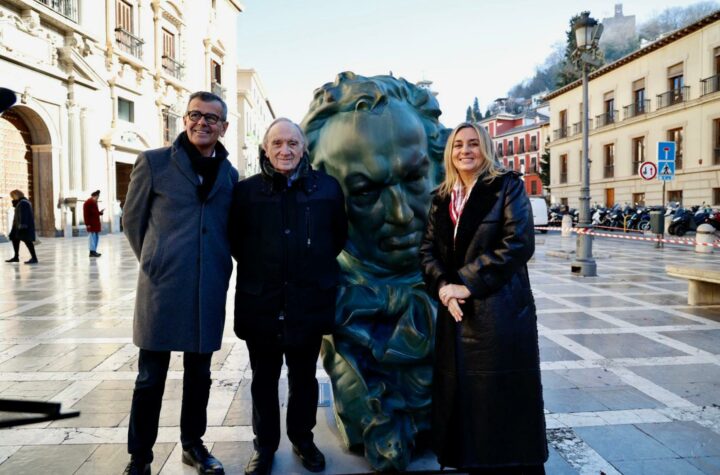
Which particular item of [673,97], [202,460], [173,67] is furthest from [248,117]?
[202,460]

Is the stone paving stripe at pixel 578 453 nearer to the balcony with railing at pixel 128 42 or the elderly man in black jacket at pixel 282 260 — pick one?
the elderly man in black jacket at pixel 282 260

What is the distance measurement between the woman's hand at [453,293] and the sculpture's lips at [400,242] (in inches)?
19.5

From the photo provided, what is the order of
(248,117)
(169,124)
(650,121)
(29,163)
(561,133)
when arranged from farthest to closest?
(248,117)
(561,133)
(650,121)
(169,124)
(29,163)

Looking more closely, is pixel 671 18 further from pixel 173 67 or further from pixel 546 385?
pixel 546 385

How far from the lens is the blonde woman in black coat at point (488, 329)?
6.38 ft

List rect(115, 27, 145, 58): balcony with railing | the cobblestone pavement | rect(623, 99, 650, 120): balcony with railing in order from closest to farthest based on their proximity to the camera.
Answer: the cobblestone pavement < rect(115, 27, 145, 58): balcony with railing < rect(623, 99, 650, 120): balcony with railing

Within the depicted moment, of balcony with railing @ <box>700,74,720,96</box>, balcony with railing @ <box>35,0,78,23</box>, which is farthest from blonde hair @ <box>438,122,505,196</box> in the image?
balcony with railing @ <box>700,74,720,96</box>

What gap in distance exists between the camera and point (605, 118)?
2905 cm

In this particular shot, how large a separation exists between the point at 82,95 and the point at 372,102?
18.4 meters

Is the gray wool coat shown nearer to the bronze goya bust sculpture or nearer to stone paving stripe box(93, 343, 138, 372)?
the bronze goya bust sculpture

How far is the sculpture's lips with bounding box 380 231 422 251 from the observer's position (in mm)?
2473

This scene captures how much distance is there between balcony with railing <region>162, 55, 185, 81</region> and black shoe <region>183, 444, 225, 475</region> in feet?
80.3

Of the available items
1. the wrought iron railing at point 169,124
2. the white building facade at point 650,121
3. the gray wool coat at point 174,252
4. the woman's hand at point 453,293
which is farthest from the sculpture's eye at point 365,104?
the wrought iron railing at point 169,124

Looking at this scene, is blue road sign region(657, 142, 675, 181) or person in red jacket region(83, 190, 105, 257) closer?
blue road sign region(657, 142, 675, 181)
